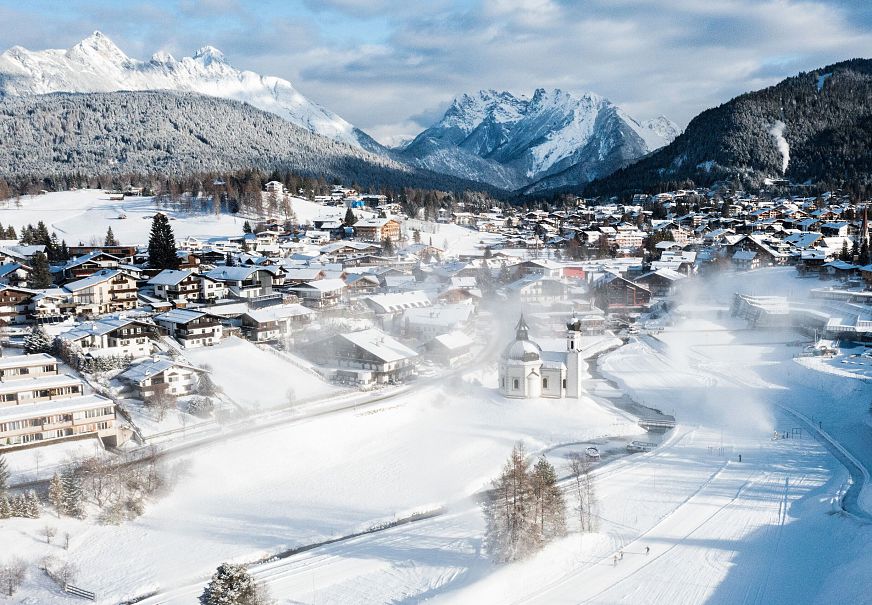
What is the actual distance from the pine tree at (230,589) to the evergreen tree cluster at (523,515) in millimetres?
5264

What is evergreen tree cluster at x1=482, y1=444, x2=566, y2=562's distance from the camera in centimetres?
1459

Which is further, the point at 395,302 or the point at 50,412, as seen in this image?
the point at 395,302

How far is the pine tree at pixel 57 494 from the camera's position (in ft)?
53.7

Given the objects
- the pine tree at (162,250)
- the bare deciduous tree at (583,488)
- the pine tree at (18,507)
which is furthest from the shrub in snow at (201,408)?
the pine tree at (162,250)

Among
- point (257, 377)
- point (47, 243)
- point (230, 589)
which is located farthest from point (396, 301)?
point (230, 589)

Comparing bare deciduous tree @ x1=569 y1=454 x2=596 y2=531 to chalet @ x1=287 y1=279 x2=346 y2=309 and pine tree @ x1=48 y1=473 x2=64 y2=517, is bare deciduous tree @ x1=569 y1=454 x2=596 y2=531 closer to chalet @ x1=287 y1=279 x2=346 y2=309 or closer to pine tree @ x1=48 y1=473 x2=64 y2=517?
pine tree @ x1=48 y1=473 x2=64 y2=517

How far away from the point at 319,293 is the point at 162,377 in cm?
1645

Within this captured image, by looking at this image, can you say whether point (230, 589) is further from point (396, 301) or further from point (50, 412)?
point (396, 301)

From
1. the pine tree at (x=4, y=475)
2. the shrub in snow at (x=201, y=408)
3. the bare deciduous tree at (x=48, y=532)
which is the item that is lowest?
the bare deciduous tree at (x=48, y=532)

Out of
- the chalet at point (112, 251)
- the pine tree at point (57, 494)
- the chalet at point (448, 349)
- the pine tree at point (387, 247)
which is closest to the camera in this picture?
the pine tree at point (57, 494)

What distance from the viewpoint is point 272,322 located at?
32031 millimetres

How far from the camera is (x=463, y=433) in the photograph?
883 inches

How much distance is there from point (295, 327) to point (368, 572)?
20.1m

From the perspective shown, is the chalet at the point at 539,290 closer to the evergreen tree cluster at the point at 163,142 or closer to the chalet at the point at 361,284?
the chalet at the point at 361,284
